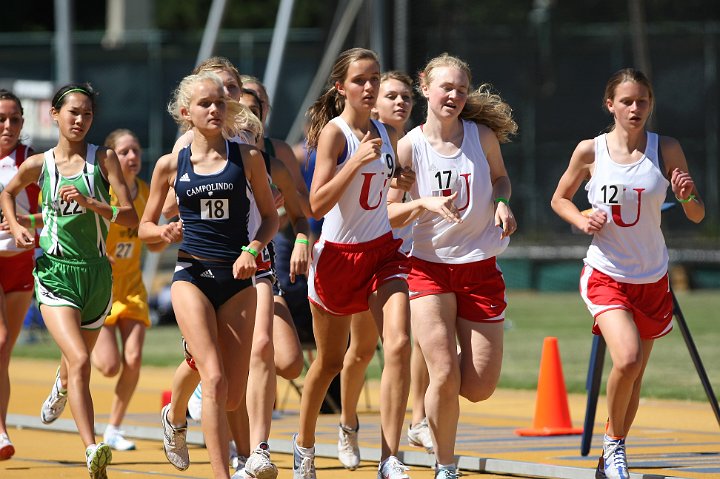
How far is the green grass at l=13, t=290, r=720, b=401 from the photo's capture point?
46.0 ft

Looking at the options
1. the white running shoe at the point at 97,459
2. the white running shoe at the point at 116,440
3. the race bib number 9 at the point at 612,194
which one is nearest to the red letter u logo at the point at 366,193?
the race bib number 9 at the point at 612,194

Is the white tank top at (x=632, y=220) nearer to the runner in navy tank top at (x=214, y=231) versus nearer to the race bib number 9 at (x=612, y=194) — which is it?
the race bib number 9 at (x=612, y=194)

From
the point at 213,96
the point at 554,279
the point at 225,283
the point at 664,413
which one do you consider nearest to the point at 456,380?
the point at 225,283

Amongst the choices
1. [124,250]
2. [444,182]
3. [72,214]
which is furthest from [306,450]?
[124,250]

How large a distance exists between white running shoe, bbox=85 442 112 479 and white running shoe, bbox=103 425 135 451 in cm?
219

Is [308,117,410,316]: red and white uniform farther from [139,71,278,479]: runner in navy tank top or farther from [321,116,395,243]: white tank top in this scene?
[139,71,278,479]: runner in navy tank top

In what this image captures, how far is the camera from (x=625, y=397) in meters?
7.84

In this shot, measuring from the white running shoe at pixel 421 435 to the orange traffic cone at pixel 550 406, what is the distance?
1.05m

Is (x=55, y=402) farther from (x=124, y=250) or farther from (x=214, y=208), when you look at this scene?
(x=214, y=208)

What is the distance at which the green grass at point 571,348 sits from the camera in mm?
14031

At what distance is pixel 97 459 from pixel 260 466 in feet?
3.15

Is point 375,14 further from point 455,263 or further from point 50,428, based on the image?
point 455,263

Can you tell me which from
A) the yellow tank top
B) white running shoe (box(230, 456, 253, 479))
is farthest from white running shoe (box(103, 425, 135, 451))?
white running shoe (box(230, 456, 253, 479))

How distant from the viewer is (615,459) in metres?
7.70
